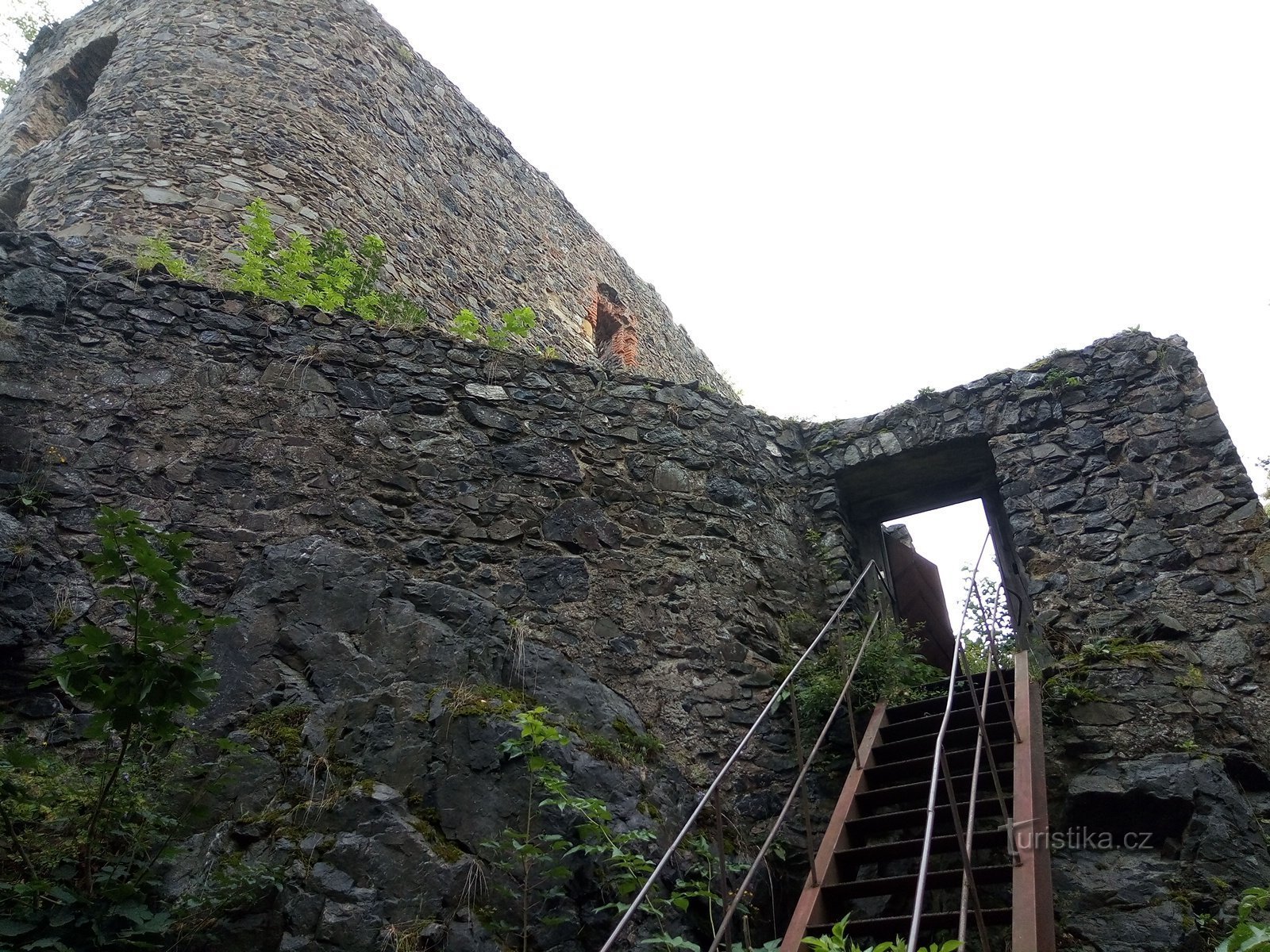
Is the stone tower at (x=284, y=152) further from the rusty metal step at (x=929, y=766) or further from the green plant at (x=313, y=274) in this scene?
the rusty metal step at (x=929, y=766)

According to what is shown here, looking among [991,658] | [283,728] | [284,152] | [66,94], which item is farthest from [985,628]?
[66,94]

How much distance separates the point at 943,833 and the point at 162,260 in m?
5.41

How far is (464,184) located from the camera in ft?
34.2

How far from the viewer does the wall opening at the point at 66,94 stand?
9.29 meters

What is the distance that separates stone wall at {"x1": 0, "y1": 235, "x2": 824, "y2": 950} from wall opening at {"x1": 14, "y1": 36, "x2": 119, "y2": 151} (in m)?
5.07

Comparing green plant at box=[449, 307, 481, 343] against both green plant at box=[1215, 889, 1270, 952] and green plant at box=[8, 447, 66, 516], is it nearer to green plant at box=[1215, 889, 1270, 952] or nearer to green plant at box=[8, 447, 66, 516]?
green plant at box=[8, 447, 66, 516]

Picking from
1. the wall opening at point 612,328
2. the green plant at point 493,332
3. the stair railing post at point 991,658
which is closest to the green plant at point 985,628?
the stair railing post at point 991,658

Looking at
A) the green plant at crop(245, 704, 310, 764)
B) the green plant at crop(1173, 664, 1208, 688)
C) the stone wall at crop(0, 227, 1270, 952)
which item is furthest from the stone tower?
the green plant at crop(1173, 664, 1208, 688)

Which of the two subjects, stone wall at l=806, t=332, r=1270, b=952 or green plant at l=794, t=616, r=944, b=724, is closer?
stone wall at l=806, t=332, r=1270, b=952

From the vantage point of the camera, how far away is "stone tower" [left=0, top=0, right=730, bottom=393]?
7457 mm

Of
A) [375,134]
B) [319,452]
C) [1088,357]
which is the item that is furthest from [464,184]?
[1088,357]

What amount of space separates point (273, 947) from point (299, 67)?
7947 millimetres

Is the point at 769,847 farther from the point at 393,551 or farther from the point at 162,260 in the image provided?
the point at 162,260

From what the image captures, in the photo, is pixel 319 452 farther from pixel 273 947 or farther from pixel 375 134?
pixel 375 134
